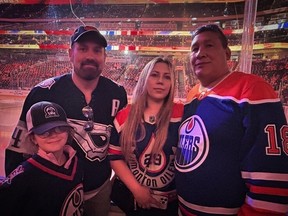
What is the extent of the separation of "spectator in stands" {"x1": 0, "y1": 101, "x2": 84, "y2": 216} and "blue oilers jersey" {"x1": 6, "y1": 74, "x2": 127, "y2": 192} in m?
0.16

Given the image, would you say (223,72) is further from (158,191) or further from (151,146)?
(158,191)

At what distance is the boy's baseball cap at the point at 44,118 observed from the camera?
1.01 meters

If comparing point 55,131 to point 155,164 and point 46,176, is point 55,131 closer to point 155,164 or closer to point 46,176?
point 46,176

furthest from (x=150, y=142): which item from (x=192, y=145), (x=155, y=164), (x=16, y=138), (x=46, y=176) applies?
(x=16, y=138)

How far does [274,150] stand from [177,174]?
0.44 meters

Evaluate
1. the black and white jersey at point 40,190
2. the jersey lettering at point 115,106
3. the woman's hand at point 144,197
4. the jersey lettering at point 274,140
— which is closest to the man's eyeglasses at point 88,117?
the jersey lettering at point 115,106

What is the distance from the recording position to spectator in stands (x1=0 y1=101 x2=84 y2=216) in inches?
35.4

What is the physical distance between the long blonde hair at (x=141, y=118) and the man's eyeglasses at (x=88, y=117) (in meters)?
0.23

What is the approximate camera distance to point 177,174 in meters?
1.08

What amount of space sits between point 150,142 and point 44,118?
525mm

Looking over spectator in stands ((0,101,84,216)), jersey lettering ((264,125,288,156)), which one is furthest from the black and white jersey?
jersey lettering ((264,125,288,156))

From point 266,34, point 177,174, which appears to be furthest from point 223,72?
point 266,34

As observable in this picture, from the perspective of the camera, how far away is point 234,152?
93 cm

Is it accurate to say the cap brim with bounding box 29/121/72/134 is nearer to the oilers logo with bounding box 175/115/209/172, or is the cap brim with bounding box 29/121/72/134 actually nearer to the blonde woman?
the blonde woman
